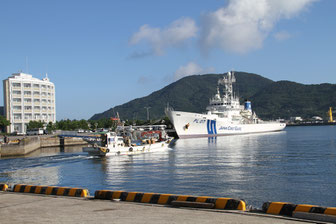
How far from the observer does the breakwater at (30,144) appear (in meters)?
46.7

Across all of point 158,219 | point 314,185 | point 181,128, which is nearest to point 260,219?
point 158,219

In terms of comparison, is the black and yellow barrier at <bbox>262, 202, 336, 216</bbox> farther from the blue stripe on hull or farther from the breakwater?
the blue stripe on hull

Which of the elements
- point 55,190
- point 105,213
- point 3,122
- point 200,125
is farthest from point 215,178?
point 3,122

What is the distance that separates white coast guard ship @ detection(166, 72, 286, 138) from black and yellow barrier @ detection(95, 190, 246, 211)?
202ft

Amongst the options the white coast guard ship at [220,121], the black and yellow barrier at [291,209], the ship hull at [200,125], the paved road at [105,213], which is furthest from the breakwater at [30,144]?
the black and yellow barrier at [291,209]

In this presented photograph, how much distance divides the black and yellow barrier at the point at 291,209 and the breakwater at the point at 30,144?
43.7 metres

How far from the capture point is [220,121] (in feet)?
269

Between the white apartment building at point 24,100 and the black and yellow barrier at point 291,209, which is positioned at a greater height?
the white apartment building at point 24,100

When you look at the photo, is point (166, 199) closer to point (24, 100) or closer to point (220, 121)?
point (220, 121)

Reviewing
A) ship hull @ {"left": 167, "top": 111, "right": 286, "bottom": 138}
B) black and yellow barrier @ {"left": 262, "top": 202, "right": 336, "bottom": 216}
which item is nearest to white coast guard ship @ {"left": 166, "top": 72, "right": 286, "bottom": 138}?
ship hull @ {"left": 167, "top": 111, "right": 286, "bottom": 138}

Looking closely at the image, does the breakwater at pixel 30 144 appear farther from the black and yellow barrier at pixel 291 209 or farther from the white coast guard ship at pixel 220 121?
the black and yellow barrier at pixel 291 209

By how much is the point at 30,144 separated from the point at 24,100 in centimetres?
4750

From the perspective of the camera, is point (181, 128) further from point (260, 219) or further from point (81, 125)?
point (260, 219)

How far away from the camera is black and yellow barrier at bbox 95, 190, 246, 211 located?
33.2ft
